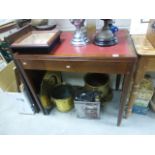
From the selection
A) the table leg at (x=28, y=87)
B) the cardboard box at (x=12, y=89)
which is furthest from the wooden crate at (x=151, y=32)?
the cardboard box at (x=12, y=89)

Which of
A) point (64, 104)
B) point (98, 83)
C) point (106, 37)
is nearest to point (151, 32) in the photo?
point (106, 37)

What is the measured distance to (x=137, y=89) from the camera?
1.33 meters

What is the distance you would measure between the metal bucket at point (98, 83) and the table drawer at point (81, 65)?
0.55 m

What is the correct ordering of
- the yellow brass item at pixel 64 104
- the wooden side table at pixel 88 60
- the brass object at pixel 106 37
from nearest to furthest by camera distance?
the wooden side table at pixel 88 60 → the brass object at pixel 106 37 → the yellow brass item at pixel 64 104

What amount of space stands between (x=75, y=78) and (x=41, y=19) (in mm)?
837

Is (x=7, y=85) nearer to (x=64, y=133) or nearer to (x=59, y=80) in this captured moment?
(x=59, y=80)

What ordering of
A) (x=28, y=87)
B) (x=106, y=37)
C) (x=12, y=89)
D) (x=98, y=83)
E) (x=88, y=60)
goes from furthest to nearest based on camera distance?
(x=98, y=83), (x=12, y=89), (x=28, y=87), (x=106, y=37), (x=88, y=60)

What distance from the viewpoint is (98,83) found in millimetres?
1760

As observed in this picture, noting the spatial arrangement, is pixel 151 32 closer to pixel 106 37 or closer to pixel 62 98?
pixel 106 37

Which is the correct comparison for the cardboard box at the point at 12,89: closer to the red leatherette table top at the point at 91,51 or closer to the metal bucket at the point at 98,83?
the red leatherette table top at the point at 91,51

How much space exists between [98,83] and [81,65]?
2.25ft

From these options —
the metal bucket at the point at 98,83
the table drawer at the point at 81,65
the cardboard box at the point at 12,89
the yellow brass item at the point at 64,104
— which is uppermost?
the table drawer at the point at 81,65

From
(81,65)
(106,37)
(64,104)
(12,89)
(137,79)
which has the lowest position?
(64,104)

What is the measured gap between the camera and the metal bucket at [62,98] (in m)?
1.59
